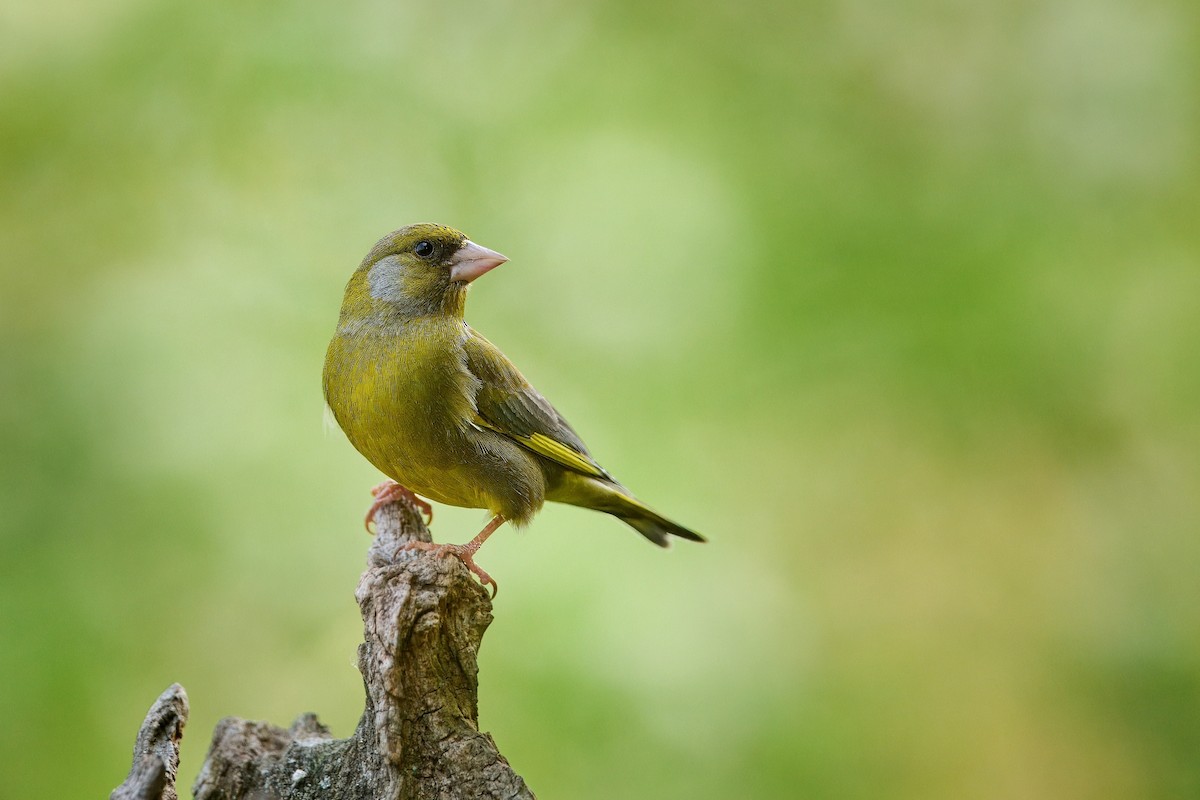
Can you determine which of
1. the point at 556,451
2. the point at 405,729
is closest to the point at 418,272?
the point at 556,451

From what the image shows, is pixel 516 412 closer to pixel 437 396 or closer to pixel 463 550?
pixel 437 396

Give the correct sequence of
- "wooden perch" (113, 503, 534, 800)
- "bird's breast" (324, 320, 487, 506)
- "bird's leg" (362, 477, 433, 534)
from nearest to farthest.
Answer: "wooden perch" (113, 503, 534, 800) → "bird's breast" (324, 320, 487, 506) → "bird's leg" (362, 477, 433, 534)

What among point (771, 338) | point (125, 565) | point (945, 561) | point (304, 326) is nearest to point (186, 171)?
point (304, 326)

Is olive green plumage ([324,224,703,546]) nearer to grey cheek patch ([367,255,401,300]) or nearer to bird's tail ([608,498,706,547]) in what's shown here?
grey cheek patch ([367,255,401,300])

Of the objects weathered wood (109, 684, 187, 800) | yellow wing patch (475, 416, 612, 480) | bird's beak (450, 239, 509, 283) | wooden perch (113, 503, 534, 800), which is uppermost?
bird's beak (450, 239, 509, 283)

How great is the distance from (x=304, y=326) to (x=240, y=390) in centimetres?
43

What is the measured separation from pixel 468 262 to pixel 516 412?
536mm

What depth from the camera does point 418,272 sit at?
376 cm

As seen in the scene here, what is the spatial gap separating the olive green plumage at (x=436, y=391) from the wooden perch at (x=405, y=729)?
0.55 metres

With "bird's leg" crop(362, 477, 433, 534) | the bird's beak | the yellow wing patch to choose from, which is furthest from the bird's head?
"bird's leg" crop(362, 477, 433, 534)

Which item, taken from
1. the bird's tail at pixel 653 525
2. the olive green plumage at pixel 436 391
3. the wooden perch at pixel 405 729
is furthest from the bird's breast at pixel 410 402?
the bird's tail at pixel 653 525

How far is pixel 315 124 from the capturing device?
232 inches

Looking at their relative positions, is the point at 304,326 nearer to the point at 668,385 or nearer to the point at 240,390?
the point at 240,390

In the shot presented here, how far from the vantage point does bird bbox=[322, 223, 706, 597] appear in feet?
11.5
